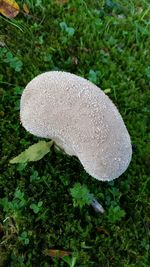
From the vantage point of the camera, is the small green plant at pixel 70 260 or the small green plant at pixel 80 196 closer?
the small green plant at pixel 70 260

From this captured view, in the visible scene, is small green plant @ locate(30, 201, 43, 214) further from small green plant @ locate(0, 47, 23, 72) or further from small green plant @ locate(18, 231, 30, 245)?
small green plant @ locate(0, 47, 23, 72)

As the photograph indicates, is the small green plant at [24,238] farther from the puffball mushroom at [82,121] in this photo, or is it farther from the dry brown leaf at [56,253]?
the puffball mushroom at [82,121]

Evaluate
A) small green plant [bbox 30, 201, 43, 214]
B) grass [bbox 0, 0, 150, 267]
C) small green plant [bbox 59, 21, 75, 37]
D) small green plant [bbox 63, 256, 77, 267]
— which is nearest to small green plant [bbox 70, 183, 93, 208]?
grass [bbox 0, 0, 150, 267]

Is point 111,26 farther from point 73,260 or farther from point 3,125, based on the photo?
point 73,260

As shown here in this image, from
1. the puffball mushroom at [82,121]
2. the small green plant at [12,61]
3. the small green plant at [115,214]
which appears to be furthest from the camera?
the small green plant at [12,61]

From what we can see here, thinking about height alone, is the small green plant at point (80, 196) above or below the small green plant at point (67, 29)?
below

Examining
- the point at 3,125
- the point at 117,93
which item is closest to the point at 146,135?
the point at 117,93

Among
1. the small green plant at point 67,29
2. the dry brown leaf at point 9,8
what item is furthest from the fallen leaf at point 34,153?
the dry brown leaf at point 9,8
